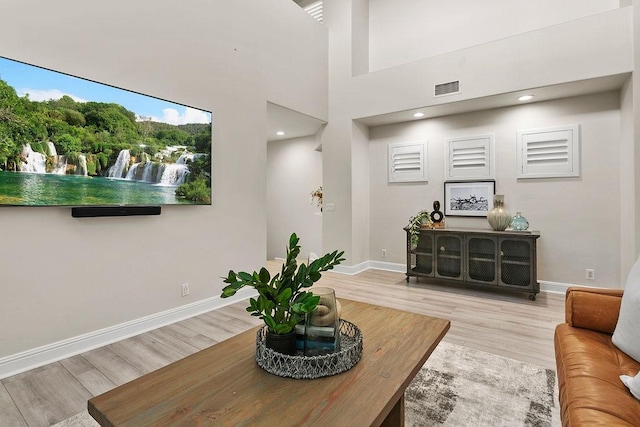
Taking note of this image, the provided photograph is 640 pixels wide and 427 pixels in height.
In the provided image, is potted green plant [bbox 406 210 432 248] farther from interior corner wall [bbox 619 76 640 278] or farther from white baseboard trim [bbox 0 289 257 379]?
white baseboard trim [bbox 0 289 257 379]

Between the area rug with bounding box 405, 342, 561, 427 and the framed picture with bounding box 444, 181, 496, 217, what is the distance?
2597 mm

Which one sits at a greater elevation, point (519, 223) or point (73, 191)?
point (73, 191)

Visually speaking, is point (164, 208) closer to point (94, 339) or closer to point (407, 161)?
point (94, 339)

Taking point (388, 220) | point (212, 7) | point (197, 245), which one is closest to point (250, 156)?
point (197, 245)

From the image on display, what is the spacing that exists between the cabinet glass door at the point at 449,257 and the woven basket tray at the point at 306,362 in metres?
3.31

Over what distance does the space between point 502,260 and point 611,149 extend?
1.74 meters

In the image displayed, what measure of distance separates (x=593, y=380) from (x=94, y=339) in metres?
3.12

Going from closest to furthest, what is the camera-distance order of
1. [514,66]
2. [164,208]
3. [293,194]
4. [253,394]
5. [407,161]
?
[253,394], [164,208], [514,66], [407,161], [293,194]

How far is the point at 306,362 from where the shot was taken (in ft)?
3.93

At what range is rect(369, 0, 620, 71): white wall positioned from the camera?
4.18 meters

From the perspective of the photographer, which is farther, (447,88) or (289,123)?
(289,123)

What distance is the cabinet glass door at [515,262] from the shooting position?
3.80m

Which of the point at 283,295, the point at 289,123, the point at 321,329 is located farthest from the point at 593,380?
the point at 289,123

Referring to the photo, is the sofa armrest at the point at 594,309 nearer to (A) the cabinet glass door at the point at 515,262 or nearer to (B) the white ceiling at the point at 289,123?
(A) the cabinet glass door at the point at 515,262
